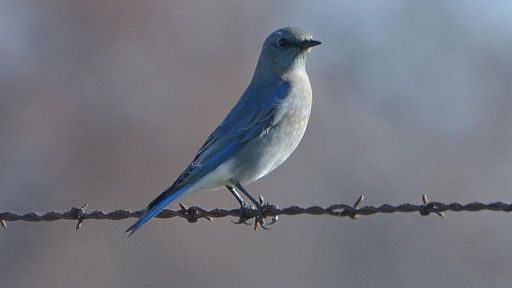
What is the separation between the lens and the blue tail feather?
8.21 meters

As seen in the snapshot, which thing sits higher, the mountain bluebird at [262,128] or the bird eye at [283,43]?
the bird eye at [283,43]

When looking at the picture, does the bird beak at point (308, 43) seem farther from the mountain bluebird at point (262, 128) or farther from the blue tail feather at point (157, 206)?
the blue tail feather at point (157, 206)

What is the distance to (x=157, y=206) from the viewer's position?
8406 millimetres

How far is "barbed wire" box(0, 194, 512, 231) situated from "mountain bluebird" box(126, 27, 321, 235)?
0.66m

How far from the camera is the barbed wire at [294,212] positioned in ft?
24.0

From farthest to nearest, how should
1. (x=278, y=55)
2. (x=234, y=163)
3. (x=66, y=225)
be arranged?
(x=66, y=225) < (x=278, y=55) < (x=234, y=163)

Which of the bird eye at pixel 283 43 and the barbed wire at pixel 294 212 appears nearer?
the barbed wire at pixel 294 212

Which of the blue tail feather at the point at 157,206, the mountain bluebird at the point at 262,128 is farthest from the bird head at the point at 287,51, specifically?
the blue tail feather at the point at 157,206

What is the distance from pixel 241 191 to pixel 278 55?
3.52ft

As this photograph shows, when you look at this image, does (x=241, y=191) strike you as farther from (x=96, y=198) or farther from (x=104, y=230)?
(x=96, y=198)

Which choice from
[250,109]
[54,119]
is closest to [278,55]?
A: [250,109]

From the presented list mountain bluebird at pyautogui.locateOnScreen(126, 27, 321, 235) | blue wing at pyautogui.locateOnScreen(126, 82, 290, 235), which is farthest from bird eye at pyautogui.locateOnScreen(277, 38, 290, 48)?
blue wing at pyautogui.locateOnScreen(126, 82, 290, 235)

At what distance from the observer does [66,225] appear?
66.3ft

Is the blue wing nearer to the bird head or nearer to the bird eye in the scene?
the bird head
